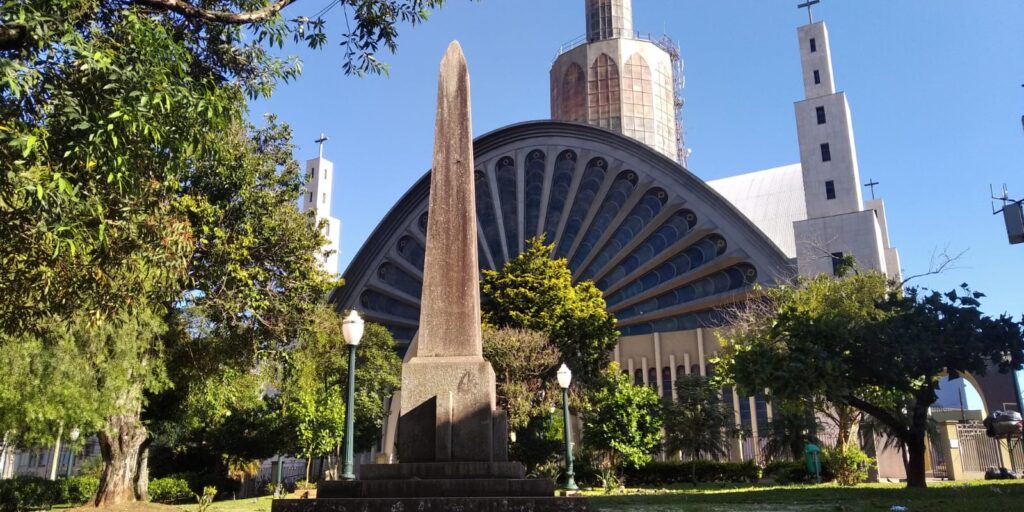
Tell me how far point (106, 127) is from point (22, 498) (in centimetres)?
2267

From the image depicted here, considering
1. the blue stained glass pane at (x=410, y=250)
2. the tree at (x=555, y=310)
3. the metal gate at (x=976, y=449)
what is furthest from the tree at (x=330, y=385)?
the metal gate at (x=976, y=449)

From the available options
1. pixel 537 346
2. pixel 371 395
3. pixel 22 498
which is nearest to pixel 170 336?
pixel 22 498

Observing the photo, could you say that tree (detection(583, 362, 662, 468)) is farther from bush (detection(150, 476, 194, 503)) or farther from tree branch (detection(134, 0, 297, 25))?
tree branch (detection(134, 0, 297, 25))

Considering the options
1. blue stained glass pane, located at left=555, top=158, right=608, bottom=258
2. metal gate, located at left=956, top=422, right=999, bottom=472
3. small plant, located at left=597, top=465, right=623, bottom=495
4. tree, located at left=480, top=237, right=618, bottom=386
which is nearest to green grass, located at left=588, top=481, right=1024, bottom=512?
small plant, located at left=597, top=465, right=623, bottom=495

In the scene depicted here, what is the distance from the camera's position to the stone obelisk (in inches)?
360

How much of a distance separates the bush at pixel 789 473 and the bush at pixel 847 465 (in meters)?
1.07

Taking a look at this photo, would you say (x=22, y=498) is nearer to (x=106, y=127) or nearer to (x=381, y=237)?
(x=106, y=127)

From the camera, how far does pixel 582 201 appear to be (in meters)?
42.5

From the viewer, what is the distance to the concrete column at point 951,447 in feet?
81.1

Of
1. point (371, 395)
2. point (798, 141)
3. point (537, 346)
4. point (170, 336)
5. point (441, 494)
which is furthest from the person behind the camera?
point (798, 141)

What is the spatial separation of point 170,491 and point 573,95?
119 ft

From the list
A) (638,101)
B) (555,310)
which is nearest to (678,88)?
(638,101)

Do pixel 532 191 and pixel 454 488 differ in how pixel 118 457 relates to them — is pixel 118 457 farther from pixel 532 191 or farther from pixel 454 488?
pixel 532 191

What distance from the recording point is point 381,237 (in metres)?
49.1
